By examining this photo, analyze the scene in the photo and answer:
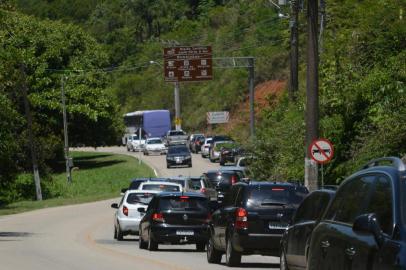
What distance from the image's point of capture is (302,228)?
1430 cm

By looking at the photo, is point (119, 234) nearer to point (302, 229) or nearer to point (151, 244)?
point (151, 244)

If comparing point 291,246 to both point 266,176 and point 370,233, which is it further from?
point 266,176

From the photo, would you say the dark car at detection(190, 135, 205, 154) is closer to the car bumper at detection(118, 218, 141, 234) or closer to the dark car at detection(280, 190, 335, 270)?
the car bumper at detection(118, 218, 141, 234)

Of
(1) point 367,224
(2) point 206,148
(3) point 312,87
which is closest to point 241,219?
(3) point 312,87

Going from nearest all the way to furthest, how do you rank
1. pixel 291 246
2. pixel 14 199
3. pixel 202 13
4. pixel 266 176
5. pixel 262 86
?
pixel 291 246 < pixel 266 176 < pixel 14 199 < pixel 262 86 < pixel 202 13

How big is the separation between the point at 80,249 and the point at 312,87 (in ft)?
25.6

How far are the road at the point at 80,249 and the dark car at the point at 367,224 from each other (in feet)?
34.7

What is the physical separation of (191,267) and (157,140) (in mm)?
68539

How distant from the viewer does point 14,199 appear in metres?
64.0

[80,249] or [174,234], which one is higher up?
[174,234]

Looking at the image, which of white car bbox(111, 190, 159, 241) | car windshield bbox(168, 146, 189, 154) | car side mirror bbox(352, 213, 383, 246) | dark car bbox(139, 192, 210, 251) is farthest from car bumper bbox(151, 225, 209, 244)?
car windshield bbox(168, 146, 189, 154)

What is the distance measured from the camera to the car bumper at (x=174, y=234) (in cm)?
2502

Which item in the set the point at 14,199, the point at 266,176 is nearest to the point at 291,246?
the point at 266,176

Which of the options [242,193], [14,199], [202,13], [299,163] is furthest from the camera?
[202,13]
